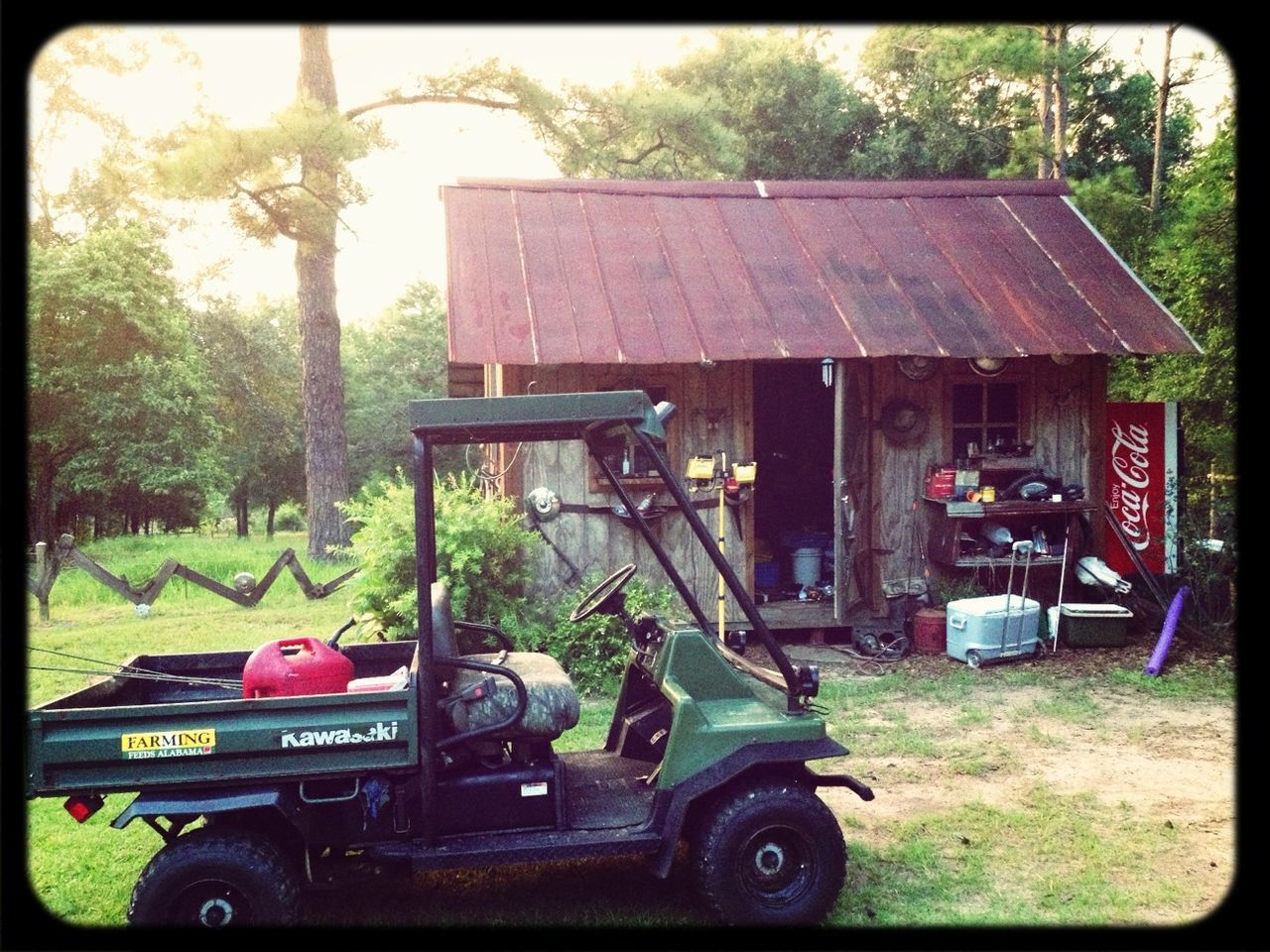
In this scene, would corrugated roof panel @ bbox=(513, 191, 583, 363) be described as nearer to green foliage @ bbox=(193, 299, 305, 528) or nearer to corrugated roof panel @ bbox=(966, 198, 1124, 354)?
corrugated roof panel @ bbox=(966, 198, 1124, 354)

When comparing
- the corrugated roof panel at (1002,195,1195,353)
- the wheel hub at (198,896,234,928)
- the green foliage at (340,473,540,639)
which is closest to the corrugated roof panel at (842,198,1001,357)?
the corrugated roof panel at (1002,195,1195,353)

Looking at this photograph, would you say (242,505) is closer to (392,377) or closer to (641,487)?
(392,377)

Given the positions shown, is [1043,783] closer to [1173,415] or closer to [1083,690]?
[1083,690]

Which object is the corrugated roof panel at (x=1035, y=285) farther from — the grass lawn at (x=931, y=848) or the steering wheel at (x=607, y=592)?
the steering wheel at (x=607, y=592)

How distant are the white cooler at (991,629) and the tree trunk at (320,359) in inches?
401

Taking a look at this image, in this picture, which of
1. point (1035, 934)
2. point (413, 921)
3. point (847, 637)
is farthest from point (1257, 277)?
point (413, 921)

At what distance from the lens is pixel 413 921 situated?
428cm

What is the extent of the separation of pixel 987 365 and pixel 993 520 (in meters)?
1.65

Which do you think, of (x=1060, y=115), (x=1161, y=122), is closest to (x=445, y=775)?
(x=1161, y=122)

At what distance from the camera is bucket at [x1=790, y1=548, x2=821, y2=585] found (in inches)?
442

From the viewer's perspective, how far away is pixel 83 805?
389 cm

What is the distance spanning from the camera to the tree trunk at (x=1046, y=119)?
18.0 meters

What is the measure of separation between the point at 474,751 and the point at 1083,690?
6.02 m

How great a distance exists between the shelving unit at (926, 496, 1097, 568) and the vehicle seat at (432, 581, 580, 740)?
6.39 m
